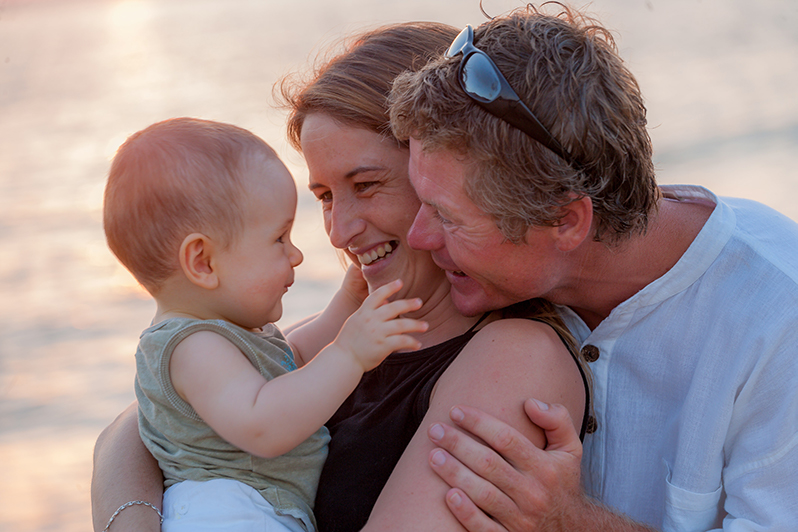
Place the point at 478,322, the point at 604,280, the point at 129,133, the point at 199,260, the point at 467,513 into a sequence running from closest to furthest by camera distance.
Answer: the point at 467,513
the point at 199,260
the point at 604,280
the point at 478,322
the point at 129,133

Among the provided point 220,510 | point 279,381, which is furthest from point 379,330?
point 220,510

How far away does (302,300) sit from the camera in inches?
248

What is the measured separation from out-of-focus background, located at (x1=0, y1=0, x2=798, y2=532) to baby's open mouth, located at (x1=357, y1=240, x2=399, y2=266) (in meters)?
0.84

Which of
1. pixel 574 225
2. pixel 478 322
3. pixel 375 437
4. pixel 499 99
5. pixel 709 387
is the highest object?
pixel 499 99

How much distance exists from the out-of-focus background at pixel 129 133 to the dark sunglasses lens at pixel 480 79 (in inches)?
24.9

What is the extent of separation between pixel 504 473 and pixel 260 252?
0.87m

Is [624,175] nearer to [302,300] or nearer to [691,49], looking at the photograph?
[302,300]

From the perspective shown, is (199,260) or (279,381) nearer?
(279,381)

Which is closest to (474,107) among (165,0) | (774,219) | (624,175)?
(624,175)

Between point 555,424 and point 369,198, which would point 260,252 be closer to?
point 369,198

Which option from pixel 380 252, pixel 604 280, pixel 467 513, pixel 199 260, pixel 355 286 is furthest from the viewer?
pixel 355 286

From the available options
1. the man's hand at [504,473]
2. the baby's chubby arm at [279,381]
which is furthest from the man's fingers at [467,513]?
the baby's chubby arm at [279,381]

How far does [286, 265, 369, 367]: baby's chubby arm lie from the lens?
285 centimetres

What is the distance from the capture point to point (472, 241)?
7.17 ft
